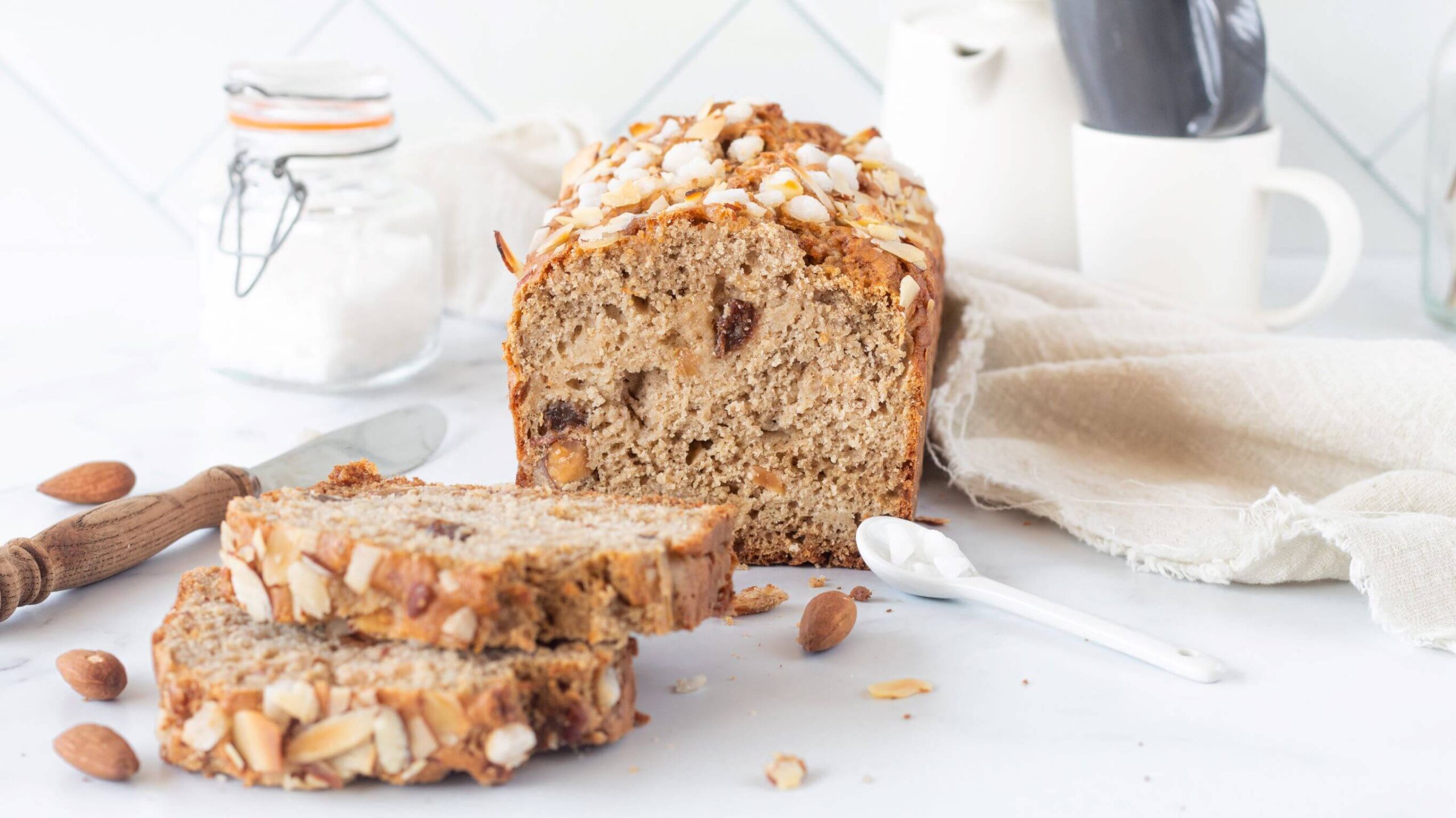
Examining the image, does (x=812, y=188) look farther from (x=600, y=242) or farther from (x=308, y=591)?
(x=308, y=591)

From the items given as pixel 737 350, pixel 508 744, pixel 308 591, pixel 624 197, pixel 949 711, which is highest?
pixel 624 197

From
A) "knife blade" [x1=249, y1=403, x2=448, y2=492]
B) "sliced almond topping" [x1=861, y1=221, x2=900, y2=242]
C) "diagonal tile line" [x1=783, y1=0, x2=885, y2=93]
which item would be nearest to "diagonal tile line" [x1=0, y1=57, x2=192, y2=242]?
"knife blade" [x1=249, y1=403, x2=448, y2=492]

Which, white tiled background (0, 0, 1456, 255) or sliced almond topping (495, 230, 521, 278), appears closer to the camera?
sliced almond topping (495, 230, 521, 278)

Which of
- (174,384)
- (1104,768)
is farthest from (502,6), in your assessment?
(1104,768)

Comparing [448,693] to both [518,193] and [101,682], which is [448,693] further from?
[518,193]

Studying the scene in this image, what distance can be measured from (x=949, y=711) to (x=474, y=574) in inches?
24.5

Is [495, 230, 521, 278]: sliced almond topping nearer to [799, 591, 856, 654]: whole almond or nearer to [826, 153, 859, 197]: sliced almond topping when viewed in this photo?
[826, 153, 859, 197]: sliced almond topping

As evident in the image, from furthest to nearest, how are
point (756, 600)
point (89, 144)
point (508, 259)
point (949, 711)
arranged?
point (89, 144)
point (508, 259)
point (756, 600)
point (949, 711)

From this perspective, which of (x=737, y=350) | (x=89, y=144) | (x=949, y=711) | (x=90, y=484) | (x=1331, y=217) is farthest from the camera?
(x=89, y=144)

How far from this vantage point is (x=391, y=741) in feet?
4.53

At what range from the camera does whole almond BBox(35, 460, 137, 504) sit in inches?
85.4

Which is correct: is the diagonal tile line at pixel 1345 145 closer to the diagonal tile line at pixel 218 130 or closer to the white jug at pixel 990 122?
the white jug at pixel 990 122

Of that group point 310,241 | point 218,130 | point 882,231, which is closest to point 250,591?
point 882,231

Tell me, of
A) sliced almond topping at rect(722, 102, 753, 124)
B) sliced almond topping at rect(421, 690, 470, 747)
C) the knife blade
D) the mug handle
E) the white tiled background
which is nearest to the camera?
sliced almond topping at rect(421, 690, 470, 747)
